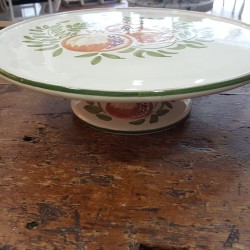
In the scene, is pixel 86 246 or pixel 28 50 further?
pixel 28 50

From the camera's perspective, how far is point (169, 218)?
0.41 m

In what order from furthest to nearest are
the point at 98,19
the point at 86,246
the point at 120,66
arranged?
the point at 98,19 < the point at 120,66 < the point at 86,246

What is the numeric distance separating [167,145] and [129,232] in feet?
0.60

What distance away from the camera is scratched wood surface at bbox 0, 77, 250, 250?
0.39 metres

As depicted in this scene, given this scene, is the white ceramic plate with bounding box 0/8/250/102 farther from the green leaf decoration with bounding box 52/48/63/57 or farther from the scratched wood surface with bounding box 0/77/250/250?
the scratched wood surface with bounding box 0/77/250/250

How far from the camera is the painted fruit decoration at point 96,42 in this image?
0.57 meters

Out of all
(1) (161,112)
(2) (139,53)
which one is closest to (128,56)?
(2) (139,53)

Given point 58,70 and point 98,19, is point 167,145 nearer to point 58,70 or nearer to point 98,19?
point 58,70

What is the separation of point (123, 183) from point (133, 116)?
149 millimetres

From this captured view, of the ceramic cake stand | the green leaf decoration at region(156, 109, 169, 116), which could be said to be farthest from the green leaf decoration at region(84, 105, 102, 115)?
the green leaf decoration at region(156, 109, 169, 116)

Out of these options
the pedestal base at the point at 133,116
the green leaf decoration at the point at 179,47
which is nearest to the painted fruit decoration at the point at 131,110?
the pedestal base at the point at 133,116

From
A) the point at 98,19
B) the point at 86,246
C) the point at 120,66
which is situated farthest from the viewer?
the point at 98,19

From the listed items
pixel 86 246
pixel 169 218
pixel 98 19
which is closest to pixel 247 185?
pixel 169 218

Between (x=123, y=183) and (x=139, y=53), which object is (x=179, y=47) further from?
(x=123, y=183)
